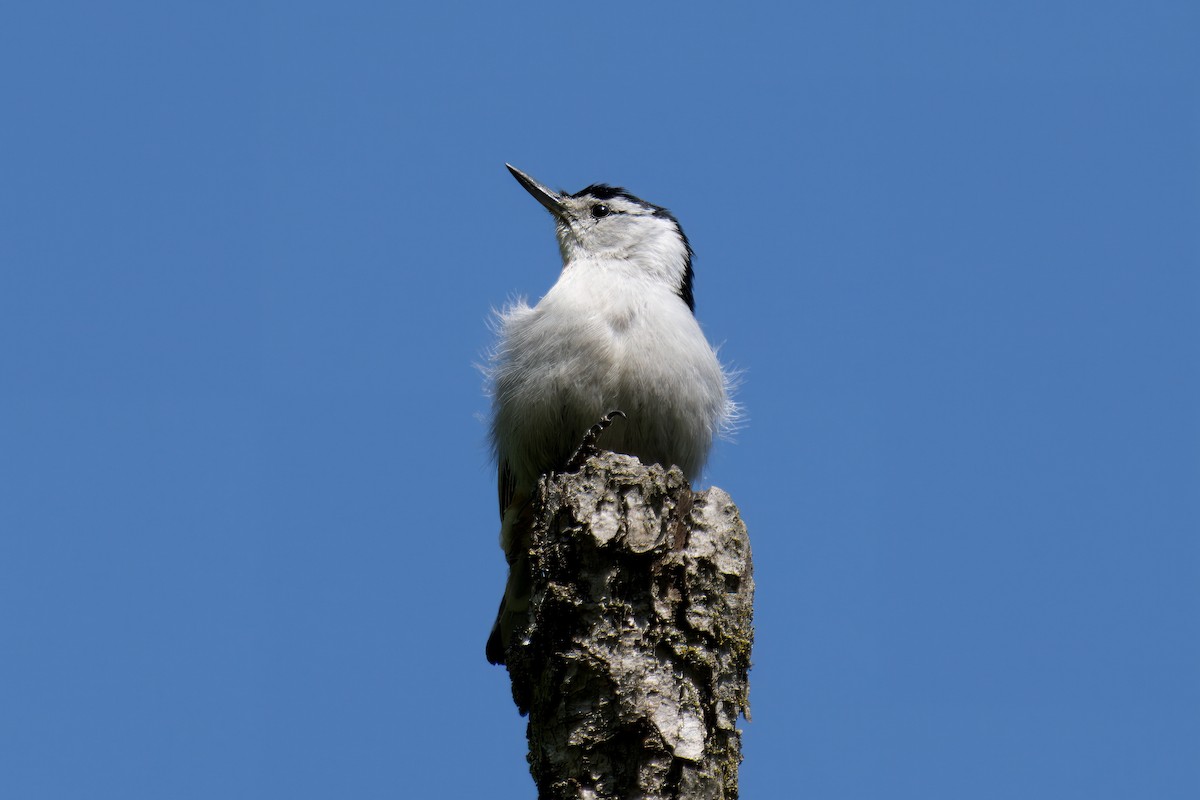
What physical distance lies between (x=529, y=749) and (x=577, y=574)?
75cm

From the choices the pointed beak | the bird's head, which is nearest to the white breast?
the bird's head

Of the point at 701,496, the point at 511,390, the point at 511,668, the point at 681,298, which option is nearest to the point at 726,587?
the point at 701,496

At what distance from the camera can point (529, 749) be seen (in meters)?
5.01

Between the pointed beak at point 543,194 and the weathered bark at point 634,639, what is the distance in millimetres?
4004

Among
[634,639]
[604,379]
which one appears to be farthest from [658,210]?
[634,639]

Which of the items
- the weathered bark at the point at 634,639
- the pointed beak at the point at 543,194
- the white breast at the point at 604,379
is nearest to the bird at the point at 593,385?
the white breast at the point at 604,379

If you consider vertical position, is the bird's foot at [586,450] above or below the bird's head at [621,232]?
below

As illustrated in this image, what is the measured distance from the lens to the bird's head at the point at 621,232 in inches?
323

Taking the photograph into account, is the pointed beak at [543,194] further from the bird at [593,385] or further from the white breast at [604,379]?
the white breast at [604,379]

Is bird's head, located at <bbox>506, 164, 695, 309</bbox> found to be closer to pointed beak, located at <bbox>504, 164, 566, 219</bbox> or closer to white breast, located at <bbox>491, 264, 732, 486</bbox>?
pointed beak, located at <bbox>504, 164, 566, 219</bbox>

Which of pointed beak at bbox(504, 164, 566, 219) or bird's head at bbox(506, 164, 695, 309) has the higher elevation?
pointed beak at bbox(504, 164, 566, 219)

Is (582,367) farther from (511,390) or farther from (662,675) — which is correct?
(662,675)

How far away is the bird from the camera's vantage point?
7.02 meters

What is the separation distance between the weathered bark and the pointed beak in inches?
158
